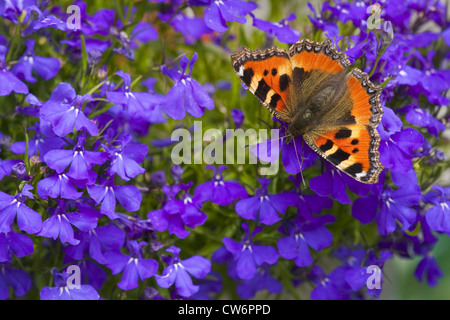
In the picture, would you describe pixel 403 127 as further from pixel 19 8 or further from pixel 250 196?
pixel 19 8

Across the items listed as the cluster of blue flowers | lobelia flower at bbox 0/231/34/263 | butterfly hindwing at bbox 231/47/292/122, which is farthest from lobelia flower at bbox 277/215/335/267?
lobelia flower at bbox 0/231/34/263

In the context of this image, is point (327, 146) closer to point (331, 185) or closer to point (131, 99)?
point (331, 185)

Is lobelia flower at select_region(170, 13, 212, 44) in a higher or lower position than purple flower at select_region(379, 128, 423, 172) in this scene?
higher

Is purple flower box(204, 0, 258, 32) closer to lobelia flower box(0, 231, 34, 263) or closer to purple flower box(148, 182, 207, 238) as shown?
purple flower box(148, 182, 207, 238)

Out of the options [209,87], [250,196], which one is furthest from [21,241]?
[209,87]

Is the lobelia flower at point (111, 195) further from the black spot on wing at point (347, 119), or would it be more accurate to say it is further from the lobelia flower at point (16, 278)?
the black spot on wing at point (347, 119)

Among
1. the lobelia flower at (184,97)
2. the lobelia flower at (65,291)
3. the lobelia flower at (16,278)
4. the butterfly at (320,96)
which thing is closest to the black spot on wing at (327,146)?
the butterfly at (320,96)
